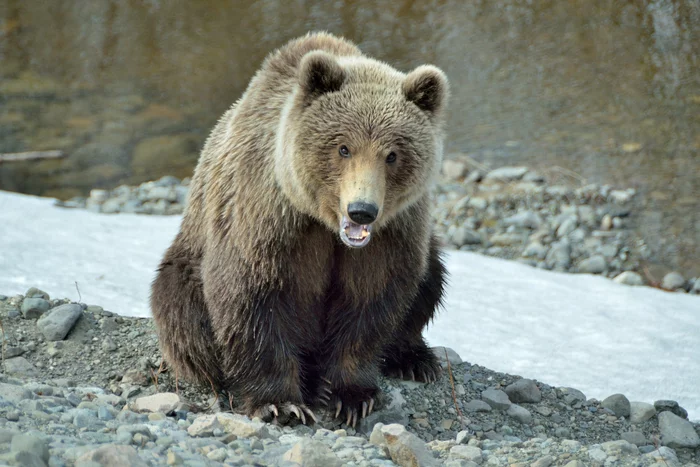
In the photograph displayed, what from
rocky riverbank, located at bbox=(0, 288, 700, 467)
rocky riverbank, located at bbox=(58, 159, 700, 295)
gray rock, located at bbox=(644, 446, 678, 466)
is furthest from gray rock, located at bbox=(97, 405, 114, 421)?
rocky riverbank, located at bbox=(58, 159, 700, 295)

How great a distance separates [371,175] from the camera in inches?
155

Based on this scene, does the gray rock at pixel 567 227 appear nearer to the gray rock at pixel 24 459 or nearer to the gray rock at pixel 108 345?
the gray rock at pixel 108 345

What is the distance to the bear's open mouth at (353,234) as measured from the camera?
13.1 feet

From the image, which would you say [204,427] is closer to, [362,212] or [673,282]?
[362,212]

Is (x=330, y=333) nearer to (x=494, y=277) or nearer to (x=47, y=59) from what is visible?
(x=494, y=277)

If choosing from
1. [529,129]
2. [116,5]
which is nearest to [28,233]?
[529,129]

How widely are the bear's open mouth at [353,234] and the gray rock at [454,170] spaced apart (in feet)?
23.6

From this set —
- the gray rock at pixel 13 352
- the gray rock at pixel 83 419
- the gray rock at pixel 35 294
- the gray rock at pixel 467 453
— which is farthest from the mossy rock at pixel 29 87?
the gray rock at pixel 467 453

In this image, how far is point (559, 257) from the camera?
8852mm

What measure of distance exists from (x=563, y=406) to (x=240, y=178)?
95.0 inches

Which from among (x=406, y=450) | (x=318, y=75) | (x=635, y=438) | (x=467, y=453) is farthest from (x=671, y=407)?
(x=318, y=75)

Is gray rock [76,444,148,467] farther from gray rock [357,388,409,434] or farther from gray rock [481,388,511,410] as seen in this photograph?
gray rock [481,388,511,410]

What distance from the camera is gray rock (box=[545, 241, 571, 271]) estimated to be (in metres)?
8.77

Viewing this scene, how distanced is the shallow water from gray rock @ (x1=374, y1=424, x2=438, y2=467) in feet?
19.9
